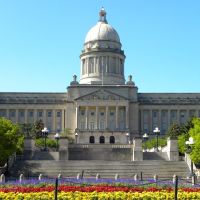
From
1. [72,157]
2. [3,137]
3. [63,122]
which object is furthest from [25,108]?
[3,137]

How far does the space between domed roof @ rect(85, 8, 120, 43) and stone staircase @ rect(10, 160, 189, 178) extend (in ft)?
227

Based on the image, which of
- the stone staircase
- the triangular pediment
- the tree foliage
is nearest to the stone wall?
the stone staircase

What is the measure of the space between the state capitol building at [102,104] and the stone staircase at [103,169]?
51.6 meters

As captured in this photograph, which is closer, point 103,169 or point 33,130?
point 103,169

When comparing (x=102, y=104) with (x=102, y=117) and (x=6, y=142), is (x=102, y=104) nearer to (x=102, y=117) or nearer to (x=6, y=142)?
(x=102, y=117)

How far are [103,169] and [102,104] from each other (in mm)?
57894

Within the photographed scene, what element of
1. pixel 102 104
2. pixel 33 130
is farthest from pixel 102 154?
pixel 102 104

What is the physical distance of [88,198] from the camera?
17.7 meters

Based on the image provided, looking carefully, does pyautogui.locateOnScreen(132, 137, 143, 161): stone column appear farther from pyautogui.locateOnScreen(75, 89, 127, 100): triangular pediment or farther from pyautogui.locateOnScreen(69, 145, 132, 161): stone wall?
pyautogui.locateOnScreen(75, 89, 127, 100): triangular pediment

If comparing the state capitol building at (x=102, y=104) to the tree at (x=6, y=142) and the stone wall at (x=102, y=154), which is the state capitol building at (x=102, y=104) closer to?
the stone wall at (x=102, y=154)

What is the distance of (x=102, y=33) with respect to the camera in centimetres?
10931

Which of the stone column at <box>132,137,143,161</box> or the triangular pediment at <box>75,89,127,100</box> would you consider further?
the triangular pediment at <box>75,89,127,100</box>

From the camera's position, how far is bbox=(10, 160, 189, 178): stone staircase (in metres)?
38.8

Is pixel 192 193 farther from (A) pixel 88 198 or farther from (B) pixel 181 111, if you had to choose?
(B) pixel 181 111
